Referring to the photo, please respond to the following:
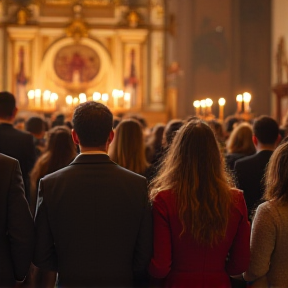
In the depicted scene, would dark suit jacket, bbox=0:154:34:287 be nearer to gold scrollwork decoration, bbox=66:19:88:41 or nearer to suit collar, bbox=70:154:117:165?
suit collar, bbox=70:154:117:165

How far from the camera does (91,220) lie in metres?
2.87

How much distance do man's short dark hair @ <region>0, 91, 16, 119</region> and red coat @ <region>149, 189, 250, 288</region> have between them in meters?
2.44

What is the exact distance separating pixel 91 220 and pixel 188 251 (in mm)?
475

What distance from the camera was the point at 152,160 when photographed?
232 inches

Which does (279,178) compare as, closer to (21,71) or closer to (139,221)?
(139,221)

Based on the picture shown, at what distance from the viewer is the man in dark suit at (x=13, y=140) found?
511 centimetres

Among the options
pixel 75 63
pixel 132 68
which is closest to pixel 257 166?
pixel 132 68

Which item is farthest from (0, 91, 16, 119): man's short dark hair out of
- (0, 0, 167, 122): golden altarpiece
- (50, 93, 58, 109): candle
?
(0, 0, 167, 122): golden altarpiece

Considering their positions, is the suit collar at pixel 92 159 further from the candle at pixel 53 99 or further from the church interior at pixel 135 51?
the church interior at pixel 135 51

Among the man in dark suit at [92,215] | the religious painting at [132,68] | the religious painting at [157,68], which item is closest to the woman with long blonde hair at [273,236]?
the man in dark suit at [92,215]

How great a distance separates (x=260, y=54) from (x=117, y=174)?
53.3 ft

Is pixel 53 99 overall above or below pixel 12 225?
above

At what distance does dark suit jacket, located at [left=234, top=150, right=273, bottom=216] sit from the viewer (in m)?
4.72

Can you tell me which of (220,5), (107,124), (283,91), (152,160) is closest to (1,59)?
(220,5)
